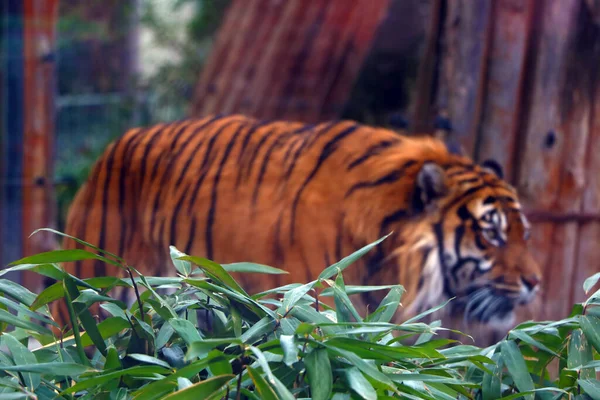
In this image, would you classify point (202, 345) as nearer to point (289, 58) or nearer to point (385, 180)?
point (385, 180)

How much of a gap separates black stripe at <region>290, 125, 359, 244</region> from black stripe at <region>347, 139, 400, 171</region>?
0.06 metres

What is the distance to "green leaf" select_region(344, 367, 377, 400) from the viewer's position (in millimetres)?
611

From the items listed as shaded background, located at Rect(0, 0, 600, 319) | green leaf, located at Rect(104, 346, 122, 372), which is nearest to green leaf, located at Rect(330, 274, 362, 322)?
green leaf, located at Rect(104, 346, 122, 372)

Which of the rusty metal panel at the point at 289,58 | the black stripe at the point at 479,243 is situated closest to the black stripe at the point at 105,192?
the rusty metal panel at the point at 289,58

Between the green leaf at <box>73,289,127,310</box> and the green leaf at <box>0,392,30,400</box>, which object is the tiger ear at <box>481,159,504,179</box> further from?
the green leaf at <box>0,392,30,400</box>

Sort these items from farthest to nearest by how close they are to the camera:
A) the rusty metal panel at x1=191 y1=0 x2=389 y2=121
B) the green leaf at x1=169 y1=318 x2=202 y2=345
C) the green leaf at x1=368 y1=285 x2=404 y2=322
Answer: the rusty metal panel at x1=191 y1=0 x2=389 y2=121 < the green leaf at x1=368 y1=285 x2=404 y2=322 < the green leaf at x1=169 y1=318 x2=202 y2=345

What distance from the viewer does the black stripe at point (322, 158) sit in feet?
5.31

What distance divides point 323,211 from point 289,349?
1008 millimetres

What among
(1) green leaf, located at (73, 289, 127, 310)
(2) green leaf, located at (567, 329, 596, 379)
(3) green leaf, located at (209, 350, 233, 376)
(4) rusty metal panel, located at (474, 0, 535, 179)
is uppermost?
(4) rusty metal panel, located at (474, 0, 535, 179)

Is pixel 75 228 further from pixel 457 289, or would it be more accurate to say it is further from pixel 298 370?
pixel 298 370

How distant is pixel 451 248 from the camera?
160 cm

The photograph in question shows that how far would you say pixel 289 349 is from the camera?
61cm

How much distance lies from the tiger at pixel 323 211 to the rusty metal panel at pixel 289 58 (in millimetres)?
219

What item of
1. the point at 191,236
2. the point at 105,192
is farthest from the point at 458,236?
→ the point at 105,192
